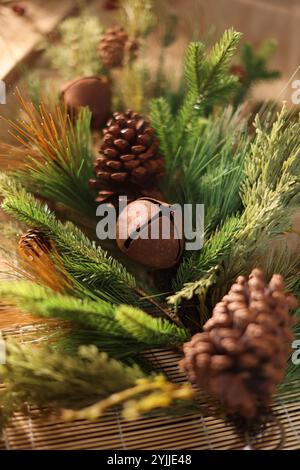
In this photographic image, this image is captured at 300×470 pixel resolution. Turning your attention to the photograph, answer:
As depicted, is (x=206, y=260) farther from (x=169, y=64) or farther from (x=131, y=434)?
(x=169, y=64)

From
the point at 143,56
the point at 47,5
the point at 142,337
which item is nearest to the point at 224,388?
the point at 142,337

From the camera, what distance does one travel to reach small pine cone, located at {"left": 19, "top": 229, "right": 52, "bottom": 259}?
49 centimetres

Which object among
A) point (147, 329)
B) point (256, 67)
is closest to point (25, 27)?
point (256, 67)

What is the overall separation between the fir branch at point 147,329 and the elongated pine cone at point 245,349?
0.03 metres

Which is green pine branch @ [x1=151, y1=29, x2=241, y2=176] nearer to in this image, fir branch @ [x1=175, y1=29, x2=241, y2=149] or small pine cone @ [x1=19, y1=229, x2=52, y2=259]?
fir branch @ [x1=175, y1=29, x2=241, y2=149]

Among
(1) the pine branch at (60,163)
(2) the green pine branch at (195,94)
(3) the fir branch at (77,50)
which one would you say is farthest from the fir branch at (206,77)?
(3) the fir branch at (77,50)

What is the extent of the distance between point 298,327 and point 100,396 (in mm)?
183

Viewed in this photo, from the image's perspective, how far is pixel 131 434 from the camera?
453 millimetres

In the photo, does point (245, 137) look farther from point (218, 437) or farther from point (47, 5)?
point (47, 5)

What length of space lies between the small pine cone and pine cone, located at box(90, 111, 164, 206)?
8 centimetres

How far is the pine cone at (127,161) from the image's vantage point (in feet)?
1.85

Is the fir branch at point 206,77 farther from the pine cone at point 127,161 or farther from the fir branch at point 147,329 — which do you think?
the fir branch at point 147,329

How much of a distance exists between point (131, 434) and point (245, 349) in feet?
0.41
